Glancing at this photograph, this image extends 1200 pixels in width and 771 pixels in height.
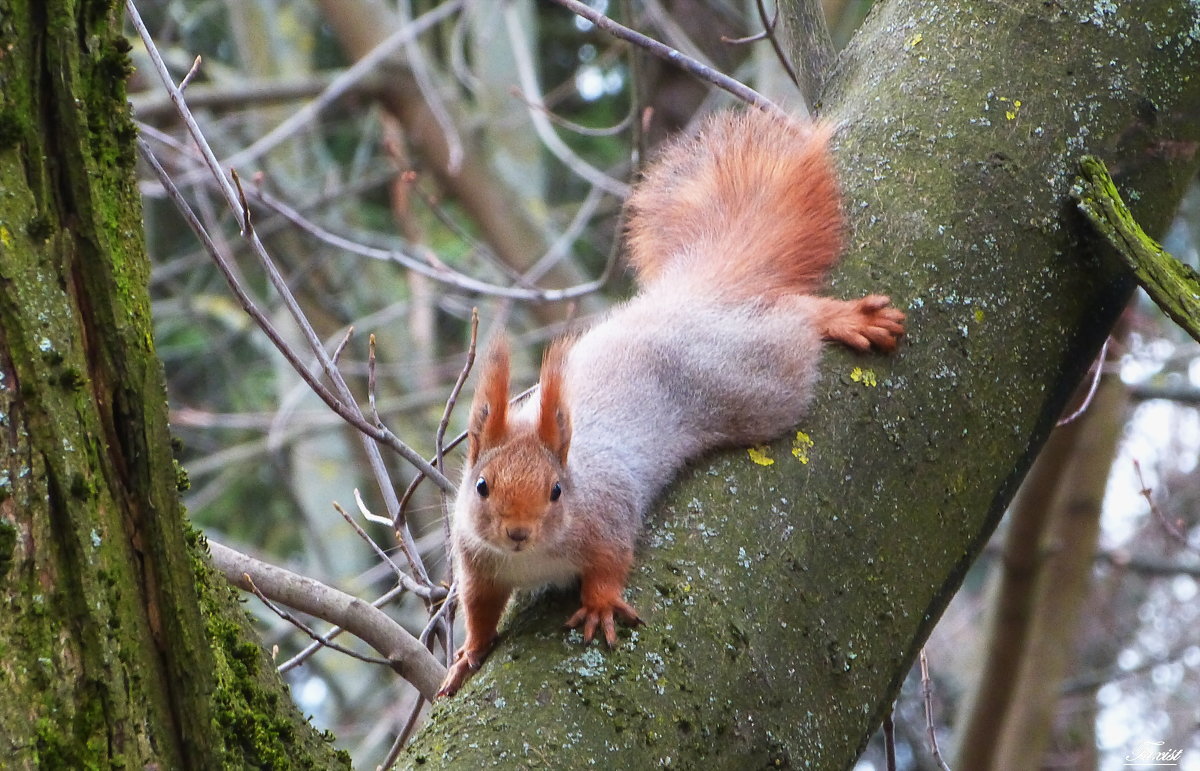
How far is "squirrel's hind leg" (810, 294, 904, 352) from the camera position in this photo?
184 cm

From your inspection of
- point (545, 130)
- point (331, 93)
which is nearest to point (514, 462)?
point (545, 130)

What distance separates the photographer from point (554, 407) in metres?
2.10

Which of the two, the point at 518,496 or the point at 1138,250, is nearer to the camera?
the point at 1138,250

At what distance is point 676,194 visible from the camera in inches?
103

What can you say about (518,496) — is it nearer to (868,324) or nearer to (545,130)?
(868,324)

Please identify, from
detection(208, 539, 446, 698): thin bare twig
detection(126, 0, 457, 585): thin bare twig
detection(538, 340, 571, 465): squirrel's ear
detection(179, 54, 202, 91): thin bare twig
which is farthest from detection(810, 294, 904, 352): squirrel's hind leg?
detection(179, 54, 202, 91): thin bare twig

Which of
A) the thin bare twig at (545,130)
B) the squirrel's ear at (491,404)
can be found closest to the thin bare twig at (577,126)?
the thin bare twig at (545,130)

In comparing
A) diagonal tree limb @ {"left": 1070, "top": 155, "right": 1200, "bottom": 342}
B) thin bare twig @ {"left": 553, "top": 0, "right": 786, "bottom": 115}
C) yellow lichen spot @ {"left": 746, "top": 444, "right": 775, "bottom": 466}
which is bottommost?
yellow lichen spot @ {"left": 746, "top": 444, "right": 775, "bottom": 466}

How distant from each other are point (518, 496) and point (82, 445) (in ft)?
3.47

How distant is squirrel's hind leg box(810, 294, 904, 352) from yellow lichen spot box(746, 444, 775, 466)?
0.20 metres

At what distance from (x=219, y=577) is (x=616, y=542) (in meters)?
0.67

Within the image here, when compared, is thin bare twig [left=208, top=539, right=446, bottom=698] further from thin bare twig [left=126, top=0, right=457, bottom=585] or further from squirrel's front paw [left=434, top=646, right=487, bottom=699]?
thin bare twig [left=126, top=0, right=457, bottom=585]

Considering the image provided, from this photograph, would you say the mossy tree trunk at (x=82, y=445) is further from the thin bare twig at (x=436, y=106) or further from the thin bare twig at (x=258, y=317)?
the thin bare twig at (x=436, y=106)

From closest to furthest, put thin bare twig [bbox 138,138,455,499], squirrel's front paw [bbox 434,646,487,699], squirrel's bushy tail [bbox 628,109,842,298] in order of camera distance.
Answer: thin bare twig [bbox 138,138,455,499], squirrel's front paw [bbox 434,646,487,699], squirrel's bushy tail [bbox 628,109,842,298]
